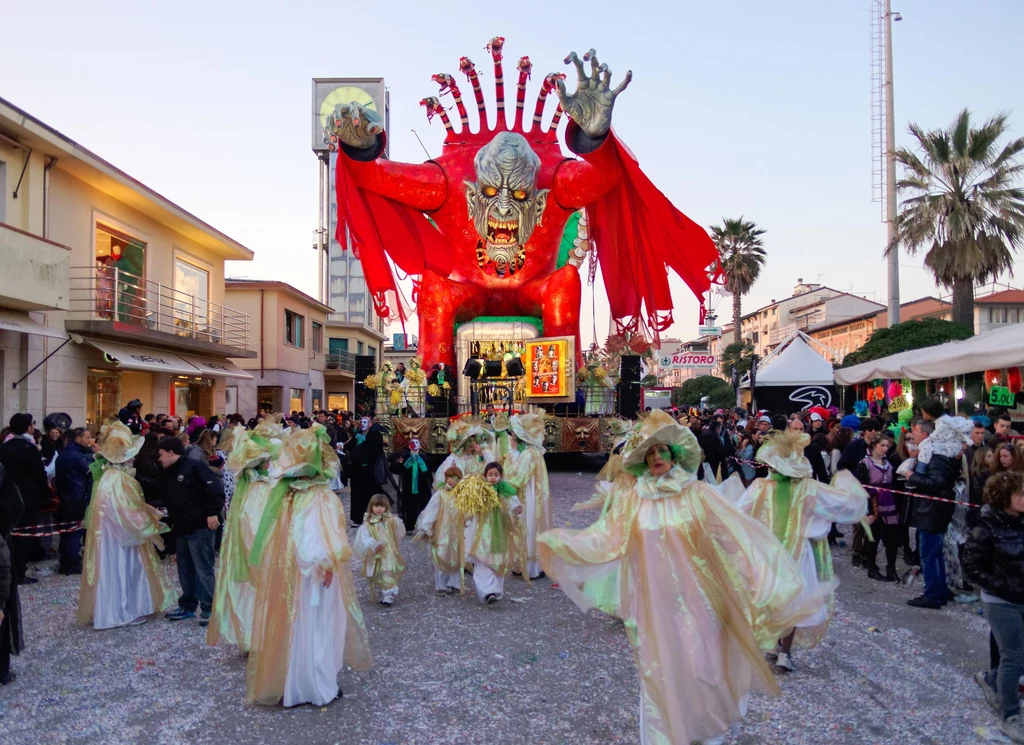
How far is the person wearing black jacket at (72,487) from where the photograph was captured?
8.44 metres

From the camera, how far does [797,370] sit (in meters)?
23.5

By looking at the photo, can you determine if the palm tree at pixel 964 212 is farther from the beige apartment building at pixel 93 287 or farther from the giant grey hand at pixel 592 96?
the beige apartment building at pixel 93 287

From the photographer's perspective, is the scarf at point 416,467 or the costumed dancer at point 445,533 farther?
the scarf at point 416,467

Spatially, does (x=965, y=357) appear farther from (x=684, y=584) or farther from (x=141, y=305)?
(x=141, y=305)

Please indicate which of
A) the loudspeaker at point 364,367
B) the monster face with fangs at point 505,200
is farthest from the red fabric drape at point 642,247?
the loudspeaker at point 364,367

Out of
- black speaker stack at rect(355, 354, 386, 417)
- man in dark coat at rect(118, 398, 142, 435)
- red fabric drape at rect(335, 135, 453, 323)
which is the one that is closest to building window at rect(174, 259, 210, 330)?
black speaker stack at rect(355, 354, 386, 417)

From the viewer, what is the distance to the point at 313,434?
16.2 feet

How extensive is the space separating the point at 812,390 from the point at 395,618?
63.0ft

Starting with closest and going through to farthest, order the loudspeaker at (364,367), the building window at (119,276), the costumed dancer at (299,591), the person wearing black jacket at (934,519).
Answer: the costumed dancer at (299,591) < the person wearing black jacket at (934,519) < the building window at (119,276) < the loudspeaker at (364,367)

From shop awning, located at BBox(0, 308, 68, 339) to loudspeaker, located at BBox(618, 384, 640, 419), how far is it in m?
11.6

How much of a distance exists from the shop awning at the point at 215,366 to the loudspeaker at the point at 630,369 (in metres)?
10.4

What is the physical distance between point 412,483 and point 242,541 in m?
4.94

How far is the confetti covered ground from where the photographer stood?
4.39 meters

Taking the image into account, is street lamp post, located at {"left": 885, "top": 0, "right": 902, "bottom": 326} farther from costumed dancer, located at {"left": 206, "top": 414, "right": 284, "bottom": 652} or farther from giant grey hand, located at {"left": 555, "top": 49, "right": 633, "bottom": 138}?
costumed dancer, located at {"left": 206, "top": 414, "right": 284, "bottom": 652}
